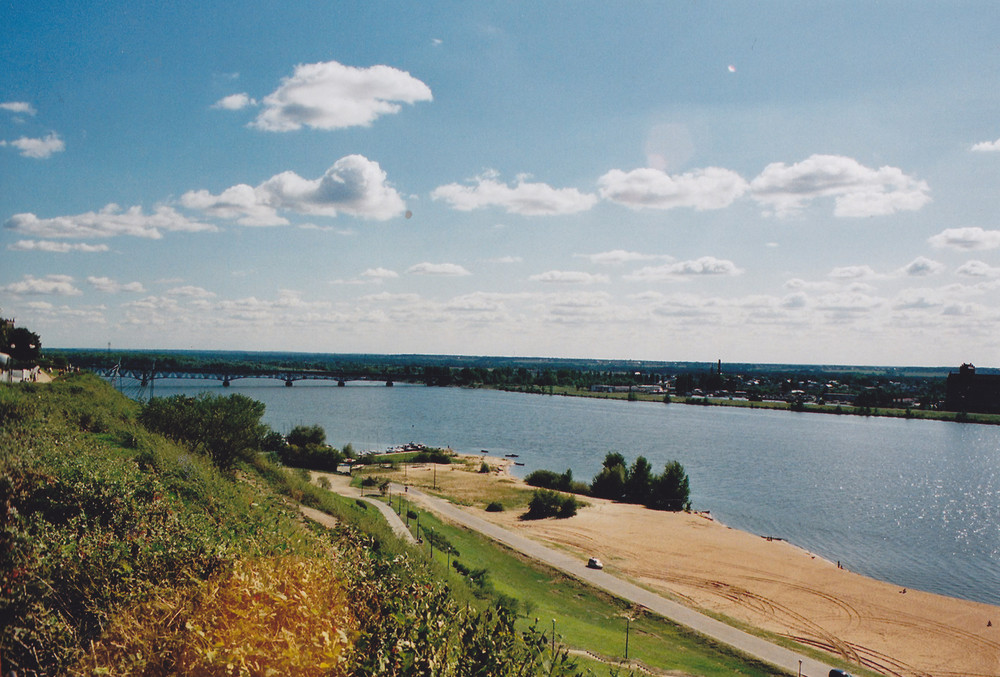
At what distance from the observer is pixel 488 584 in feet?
89.3

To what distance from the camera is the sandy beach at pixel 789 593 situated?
96.4 feet

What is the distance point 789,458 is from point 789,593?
55.9m

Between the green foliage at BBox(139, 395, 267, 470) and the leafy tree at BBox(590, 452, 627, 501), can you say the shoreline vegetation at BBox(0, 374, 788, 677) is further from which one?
the leafy tree at BBox(590, 452, 627, 501)

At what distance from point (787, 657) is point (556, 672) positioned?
78.3 feet

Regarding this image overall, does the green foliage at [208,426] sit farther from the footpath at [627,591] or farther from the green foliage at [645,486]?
the green foliage at [645,486]

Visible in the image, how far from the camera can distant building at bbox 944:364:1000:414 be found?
159375 millimetres

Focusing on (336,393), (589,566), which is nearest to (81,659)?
(589,566)

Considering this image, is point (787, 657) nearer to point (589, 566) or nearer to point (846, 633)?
point (846, 633)

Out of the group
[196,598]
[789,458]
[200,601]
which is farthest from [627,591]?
[789,458]

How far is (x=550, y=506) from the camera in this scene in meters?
53.1

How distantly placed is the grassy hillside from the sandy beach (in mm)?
28109

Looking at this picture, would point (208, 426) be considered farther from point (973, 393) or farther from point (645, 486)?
point (973, 393)

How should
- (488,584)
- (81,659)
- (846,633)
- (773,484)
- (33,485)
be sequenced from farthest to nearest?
(773,484), (846,633), (488,584), (33,485), (81,659)

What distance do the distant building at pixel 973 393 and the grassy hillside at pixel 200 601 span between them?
19142 centimetres
